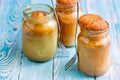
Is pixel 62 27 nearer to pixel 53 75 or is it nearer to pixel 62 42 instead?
pixel 62 42

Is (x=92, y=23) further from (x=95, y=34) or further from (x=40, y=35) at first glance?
(x=40, y=35)

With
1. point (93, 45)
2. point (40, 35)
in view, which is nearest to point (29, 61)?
point (40, 35)

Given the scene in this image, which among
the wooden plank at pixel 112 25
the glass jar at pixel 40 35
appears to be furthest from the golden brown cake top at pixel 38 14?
the wooden plank at pixel 112 25

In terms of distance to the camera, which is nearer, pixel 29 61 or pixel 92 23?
pixel 92 23

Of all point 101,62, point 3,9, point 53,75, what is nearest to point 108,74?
point 101,62

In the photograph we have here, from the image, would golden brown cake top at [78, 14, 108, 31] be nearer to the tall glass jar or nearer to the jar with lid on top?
the jar with lid on top
